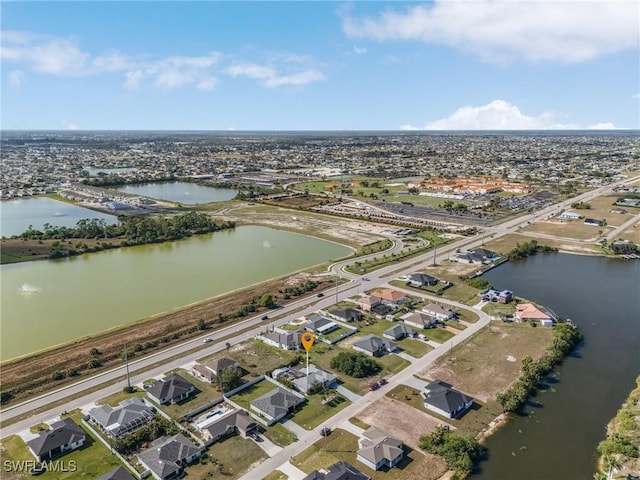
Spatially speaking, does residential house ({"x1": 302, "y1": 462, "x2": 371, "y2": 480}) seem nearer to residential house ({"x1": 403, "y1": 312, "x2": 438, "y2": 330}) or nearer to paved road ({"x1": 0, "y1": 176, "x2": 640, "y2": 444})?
paved road ({"x1": 0, "y1": 176, "x2": 640, "y2": 444})

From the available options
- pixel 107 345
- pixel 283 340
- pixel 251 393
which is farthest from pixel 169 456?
pixel 107 345

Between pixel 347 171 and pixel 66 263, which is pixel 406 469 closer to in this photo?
pixel 66 263

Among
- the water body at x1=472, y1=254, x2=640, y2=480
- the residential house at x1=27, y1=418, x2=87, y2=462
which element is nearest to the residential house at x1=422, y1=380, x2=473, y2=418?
the water body at x1=472, y1=254, x2=640, y2=480

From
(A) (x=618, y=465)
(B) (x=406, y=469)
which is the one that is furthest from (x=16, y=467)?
(A) (x=618, y=465)

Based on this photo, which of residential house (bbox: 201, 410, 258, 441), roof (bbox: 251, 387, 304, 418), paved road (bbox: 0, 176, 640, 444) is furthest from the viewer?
paved road (bbox: 0, 176, 640, 444)

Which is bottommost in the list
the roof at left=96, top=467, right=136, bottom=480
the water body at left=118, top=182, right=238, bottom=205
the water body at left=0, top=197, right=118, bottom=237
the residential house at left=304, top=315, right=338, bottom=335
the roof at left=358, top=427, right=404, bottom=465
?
the roof at left=358, top=427, right=404, bottom=465

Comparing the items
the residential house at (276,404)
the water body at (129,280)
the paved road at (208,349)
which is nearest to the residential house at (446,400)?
the paved road at (208,349)
